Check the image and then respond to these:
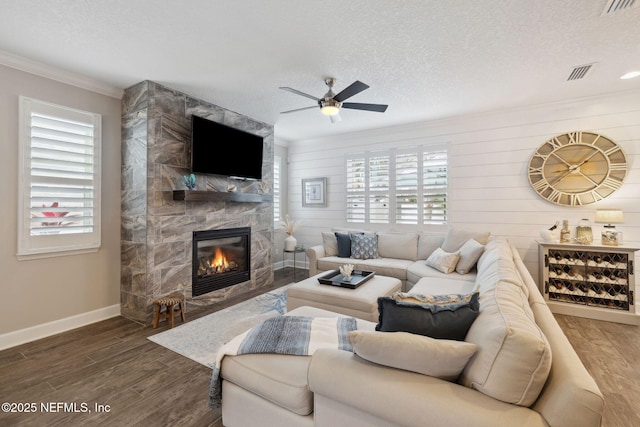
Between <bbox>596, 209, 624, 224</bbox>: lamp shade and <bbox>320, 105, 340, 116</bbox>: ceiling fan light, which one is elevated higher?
<bbox>320, 105, 340, 116</bbox>: ceiling fan light

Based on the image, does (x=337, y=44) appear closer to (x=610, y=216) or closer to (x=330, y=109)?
(x=330, y=109)

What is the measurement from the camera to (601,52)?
2639 mm

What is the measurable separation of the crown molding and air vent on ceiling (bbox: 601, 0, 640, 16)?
15.4ft

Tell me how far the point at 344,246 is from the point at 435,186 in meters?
1.79

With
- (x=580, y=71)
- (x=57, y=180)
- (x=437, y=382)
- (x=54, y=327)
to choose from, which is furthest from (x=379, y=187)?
(x=54, y=327)

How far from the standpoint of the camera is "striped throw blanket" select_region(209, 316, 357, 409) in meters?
1.65

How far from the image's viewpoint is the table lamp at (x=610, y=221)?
11.0 ft

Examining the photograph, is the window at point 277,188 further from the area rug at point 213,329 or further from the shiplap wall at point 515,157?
the area rug at point 213,329

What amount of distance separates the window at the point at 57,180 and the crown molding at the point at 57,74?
0.29 metres

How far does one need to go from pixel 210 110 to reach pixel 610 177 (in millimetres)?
5268

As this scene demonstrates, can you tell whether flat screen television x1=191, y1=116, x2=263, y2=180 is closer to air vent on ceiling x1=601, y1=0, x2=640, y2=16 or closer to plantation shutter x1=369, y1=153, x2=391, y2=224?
plantation shutter x1=369, y1=153, x2=391, y2=224

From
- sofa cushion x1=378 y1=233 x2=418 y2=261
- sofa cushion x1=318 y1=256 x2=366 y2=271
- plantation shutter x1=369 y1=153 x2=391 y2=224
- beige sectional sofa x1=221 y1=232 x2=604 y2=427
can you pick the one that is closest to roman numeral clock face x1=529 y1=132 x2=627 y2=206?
sofa cushion x1=378 y1=233 x2=418 y2=261

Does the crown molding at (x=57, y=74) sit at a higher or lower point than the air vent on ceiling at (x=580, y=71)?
lower

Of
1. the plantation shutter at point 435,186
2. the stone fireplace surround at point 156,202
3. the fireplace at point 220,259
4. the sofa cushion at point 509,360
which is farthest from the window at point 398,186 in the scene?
the sofa cushion at point 509,360
